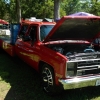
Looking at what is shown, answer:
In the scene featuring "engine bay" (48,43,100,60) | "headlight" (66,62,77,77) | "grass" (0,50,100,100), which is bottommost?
"grass" (0,50,100,100)

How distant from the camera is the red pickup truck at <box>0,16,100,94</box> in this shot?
4.82 meters

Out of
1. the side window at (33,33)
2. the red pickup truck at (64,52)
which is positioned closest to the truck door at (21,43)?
the red pickup truck at (64,52)

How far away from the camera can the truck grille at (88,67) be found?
4891mm

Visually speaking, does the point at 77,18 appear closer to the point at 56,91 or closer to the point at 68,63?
the point at 68,63

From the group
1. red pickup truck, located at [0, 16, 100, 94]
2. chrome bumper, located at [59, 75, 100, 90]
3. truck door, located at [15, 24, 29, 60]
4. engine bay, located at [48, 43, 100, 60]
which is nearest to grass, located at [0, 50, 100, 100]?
red pickup truck, located at [0, 16, 100, 94]

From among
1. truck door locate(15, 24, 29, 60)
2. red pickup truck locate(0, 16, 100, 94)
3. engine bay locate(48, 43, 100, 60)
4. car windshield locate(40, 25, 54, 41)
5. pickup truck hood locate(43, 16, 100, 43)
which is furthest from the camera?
truck door locate(15, 24, 29, 60)

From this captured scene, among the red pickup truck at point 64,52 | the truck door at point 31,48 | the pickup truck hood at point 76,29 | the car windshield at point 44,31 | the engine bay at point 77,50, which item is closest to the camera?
the red pickup truck at point 64,52

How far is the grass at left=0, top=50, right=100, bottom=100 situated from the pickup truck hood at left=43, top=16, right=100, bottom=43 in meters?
1.35

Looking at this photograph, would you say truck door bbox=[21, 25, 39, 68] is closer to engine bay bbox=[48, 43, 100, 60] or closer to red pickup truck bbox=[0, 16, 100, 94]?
red pickup truck bbox=[0, 16, 100, 94]

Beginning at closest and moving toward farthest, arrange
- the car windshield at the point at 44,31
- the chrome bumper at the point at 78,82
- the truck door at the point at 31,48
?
the chrome bumper at the point at 78,82 → the truck door at the point at 31,48 → the car windshield at the point at 44,31

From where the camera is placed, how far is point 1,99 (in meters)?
5.18

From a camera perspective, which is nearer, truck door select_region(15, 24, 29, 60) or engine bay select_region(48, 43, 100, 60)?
engine bay select_region(48, 43, 100, 60)

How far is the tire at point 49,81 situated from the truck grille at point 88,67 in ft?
2.05

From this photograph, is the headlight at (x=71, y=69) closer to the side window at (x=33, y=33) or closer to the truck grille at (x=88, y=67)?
the truck grille at (x=88, y=67)
